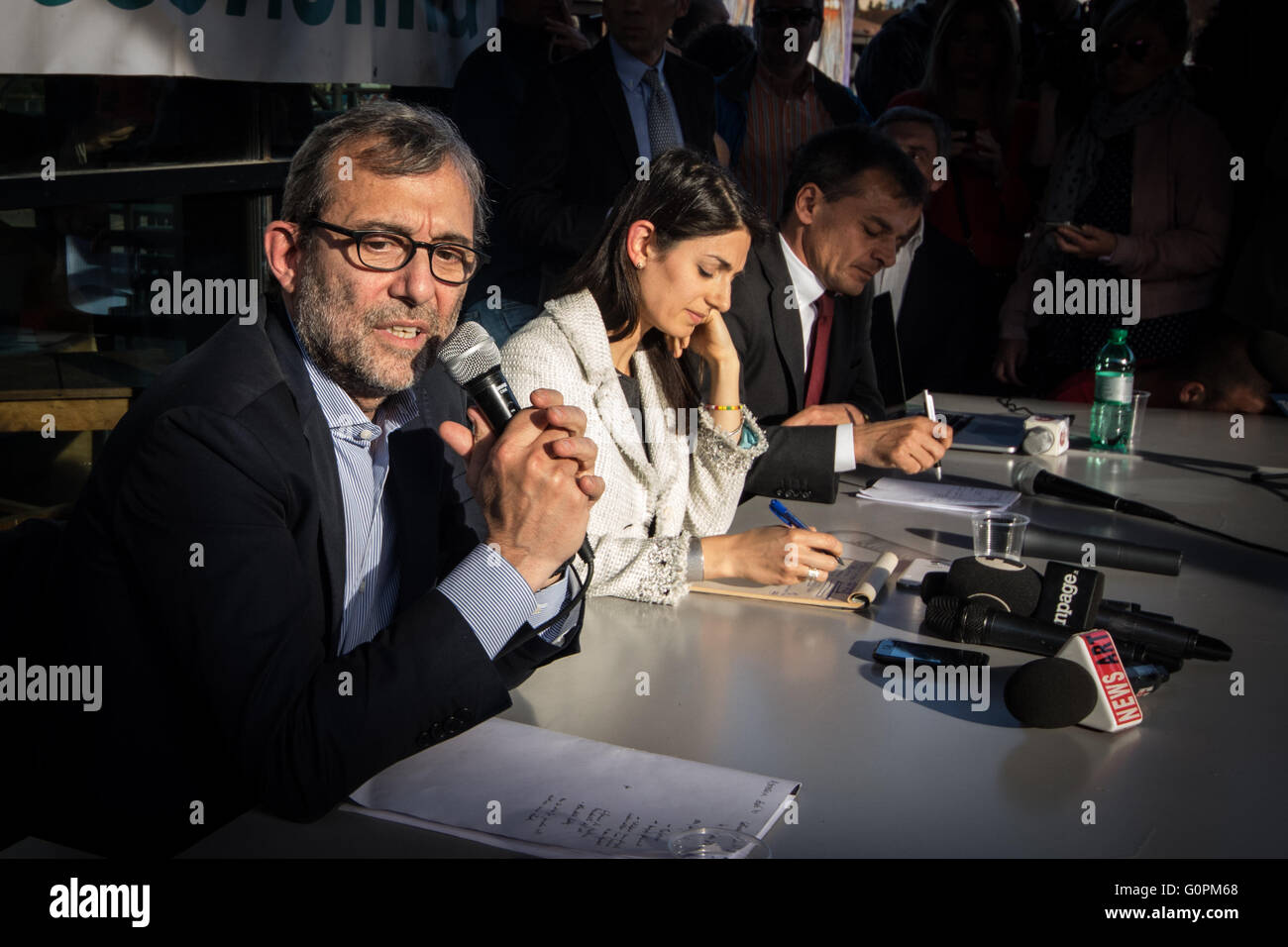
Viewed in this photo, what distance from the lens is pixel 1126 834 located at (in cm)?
112

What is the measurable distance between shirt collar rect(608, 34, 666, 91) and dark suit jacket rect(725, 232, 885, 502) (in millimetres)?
878

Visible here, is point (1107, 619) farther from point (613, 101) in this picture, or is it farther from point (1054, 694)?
point (613, 101)

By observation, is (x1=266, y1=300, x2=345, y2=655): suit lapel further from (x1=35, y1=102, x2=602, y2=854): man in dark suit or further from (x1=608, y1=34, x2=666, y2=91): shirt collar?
(x1=608, y1=34, x2=666, y2=91): shirt collar

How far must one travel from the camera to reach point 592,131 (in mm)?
3535

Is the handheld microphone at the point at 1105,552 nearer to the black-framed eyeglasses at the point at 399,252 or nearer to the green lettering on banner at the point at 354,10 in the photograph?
the black-framed eyeglasses at the point at 399,252

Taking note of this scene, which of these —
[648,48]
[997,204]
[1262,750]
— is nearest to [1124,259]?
[997,204]

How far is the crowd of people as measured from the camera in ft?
3.91

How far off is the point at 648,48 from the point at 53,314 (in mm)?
1928

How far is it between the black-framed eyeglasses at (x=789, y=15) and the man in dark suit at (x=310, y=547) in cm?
283

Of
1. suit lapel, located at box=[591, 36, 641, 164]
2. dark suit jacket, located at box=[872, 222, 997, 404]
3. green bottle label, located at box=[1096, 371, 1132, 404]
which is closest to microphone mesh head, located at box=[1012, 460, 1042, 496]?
green bottle label, located at box=[1096, 371, 1132, 404]

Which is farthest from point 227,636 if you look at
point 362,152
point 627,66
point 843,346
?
point 627,66

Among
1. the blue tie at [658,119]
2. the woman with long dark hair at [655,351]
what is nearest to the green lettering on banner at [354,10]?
the blue tie at [658,119]

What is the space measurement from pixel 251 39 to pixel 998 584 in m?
2.43
